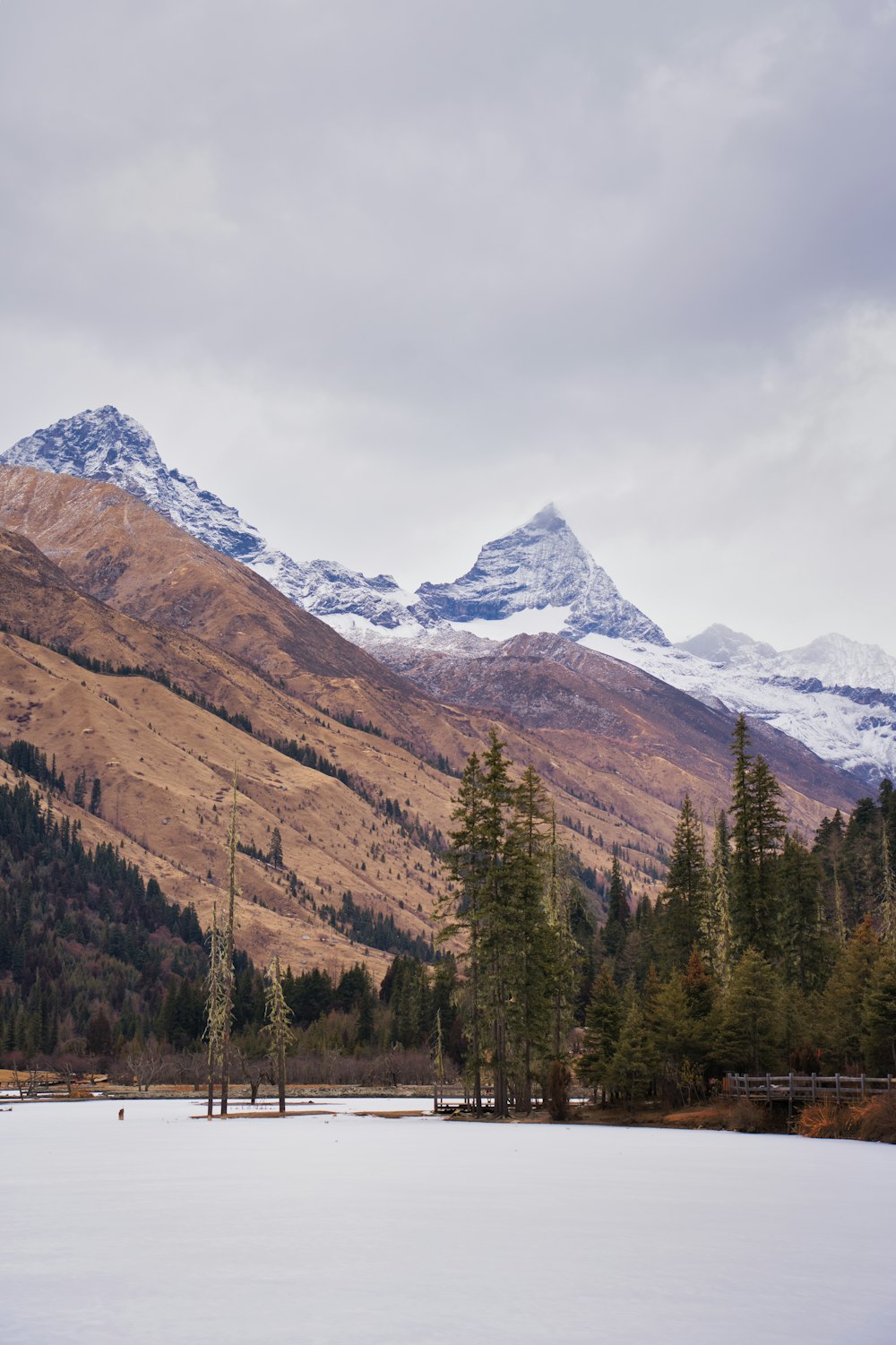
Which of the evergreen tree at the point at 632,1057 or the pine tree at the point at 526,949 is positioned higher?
the pine tree at the point at 526,949

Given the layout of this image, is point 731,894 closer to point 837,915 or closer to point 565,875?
point 565,875

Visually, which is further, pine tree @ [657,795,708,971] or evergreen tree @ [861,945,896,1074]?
pine tree @ [657,795,708,971]

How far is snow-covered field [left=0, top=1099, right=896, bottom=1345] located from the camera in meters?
16.5

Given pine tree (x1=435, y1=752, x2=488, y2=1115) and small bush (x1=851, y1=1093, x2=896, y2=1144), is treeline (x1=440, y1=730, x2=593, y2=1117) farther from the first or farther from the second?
small bush (x1=851, y1=1093, x2=896, y2=1144)

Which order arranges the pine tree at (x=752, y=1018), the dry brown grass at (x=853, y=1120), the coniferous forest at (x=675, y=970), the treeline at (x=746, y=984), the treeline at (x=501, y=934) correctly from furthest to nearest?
the treeline at (x=501, y=934), the coniferous forest at (x=675, y=970), the pine tree at (x=752, y=1018), the treeline at (x=746, y=984), the dry brown grass at (x=853, y=1120)

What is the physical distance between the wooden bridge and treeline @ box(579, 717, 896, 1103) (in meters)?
1.36

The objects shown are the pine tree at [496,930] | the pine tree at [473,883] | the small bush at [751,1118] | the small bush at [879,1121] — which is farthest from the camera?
the pine tree at [473,883]

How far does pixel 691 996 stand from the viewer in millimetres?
65250

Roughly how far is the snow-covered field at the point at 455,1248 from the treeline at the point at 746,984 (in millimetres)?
15821

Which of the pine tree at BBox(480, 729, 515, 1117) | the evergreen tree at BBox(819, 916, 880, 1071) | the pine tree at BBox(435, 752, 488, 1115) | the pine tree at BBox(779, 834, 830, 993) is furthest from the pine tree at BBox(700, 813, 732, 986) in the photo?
the pine tree at BBox(435, 752, 488, 1115)

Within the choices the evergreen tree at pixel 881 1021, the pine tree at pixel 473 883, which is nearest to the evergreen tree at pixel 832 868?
the pine tree at pixel 473 883

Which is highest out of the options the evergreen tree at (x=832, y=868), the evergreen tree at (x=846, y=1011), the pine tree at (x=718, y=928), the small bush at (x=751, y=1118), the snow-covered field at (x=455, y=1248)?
the evergreen tree at (x=832, y=868)

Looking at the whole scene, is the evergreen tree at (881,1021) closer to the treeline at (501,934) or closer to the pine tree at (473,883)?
the treeline at (501,934)

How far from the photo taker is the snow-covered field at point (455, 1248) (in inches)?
651
